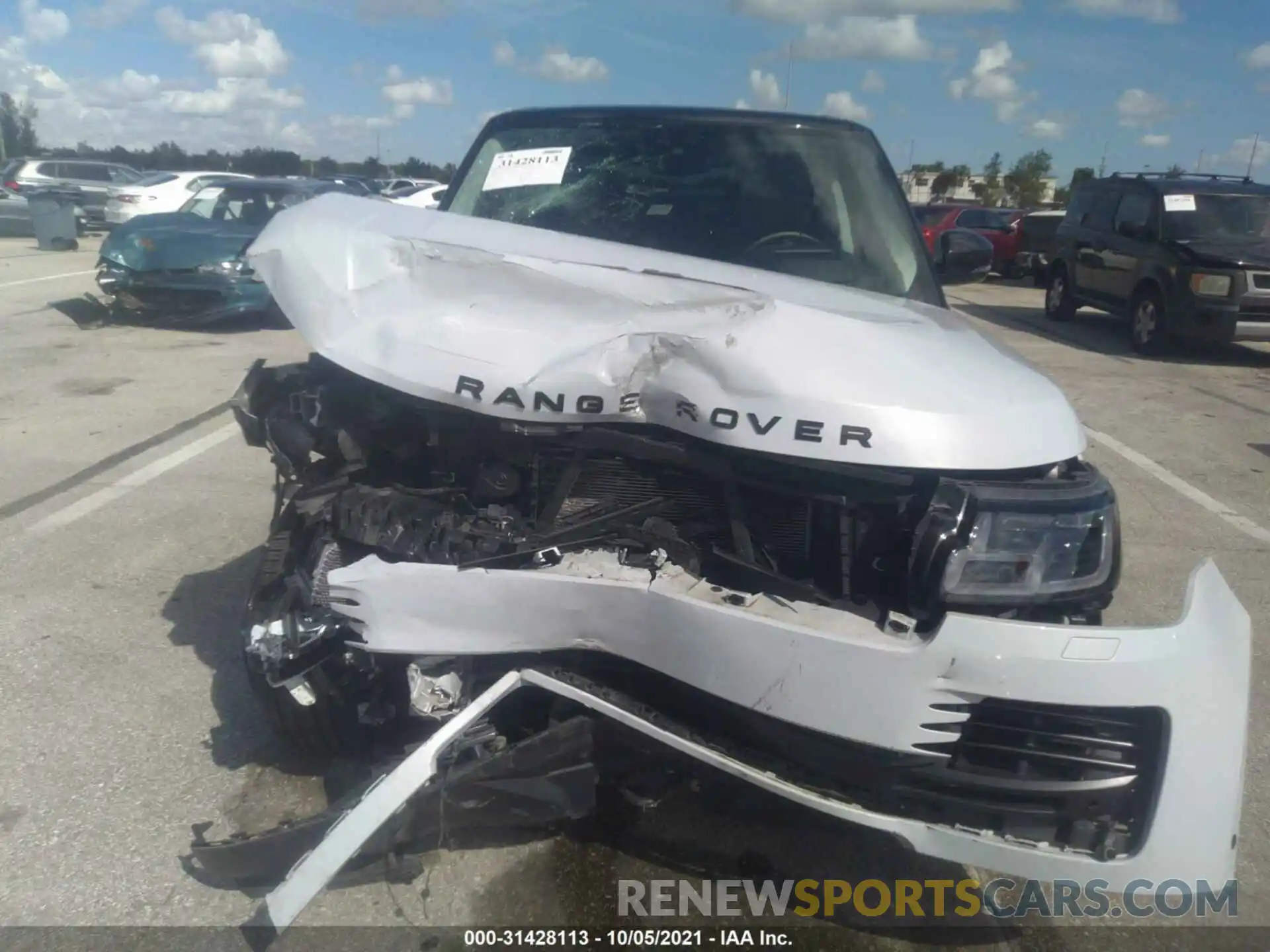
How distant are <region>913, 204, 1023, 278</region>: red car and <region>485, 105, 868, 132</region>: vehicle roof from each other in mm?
16453

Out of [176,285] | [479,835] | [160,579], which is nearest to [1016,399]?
[479,835]

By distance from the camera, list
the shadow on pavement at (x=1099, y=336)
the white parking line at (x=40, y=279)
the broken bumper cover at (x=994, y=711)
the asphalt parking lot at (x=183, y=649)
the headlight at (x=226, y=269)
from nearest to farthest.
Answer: the broken bumper cover at (x=994, y=711), the asphalt parking lot at (x=183, y=649), the headlight at (x=226, y=269), the shadow on pavement at (x=1099, y=336), the white parking line at (x=40, y=279)

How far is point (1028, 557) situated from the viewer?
2088 mm

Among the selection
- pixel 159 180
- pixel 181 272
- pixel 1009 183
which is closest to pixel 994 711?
pixel 181 272

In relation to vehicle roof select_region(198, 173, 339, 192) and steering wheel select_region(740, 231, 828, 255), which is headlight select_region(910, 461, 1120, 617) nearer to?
steering wheel select_region(740, 231, 828, 255)

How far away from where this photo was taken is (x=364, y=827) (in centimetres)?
211

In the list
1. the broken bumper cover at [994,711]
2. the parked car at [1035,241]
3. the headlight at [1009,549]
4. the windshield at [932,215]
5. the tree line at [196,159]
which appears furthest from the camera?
the tree line at [196,159]

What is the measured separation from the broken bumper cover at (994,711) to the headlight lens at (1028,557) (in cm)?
13

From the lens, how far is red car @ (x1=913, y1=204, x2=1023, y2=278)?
20.0 meters

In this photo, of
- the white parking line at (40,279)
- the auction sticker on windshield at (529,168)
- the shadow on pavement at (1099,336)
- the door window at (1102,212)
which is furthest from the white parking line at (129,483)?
the door window at (1102,212)

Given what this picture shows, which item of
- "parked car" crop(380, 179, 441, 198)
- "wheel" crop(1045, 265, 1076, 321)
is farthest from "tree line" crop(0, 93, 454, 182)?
"wheel" crop(1045, 265, 1076, 321)

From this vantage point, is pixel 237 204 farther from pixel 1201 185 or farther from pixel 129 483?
pixel 1201 185

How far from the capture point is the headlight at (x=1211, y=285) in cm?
1070

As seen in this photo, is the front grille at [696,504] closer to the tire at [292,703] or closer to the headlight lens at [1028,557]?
the headlight lens at [1028,557]
